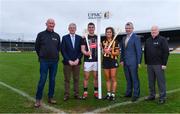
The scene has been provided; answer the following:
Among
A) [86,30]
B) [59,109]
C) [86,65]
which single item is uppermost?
[86,30]

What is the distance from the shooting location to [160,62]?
11.3 m

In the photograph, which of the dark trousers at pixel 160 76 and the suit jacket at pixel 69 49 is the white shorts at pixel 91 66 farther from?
the dark trousers at pixel 160 76

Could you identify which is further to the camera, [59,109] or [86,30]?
[86,30]

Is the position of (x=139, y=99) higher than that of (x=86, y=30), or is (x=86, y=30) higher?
(x=86, y=30)

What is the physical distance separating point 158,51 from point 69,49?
239cm

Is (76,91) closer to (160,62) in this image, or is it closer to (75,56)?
(75,56)

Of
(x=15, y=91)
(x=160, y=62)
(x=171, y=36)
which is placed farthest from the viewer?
(x=171, y=36)

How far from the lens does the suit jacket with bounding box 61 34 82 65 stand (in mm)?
11414

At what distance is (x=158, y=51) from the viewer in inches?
445

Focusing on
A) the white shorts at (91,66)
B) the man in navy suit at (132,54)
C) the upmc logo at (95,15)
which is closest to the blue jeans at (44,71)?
the white shorts at (91,66)

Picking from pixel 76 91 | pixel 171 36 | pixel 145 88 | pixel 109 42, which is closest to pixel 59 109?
pixel 76 91

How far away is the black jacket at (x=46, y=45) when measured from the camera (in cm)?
1072

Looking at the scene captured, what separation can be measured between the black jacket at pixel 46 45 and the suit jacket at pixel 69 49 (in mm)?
546

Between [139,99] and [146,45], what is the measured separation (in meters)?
1.52
